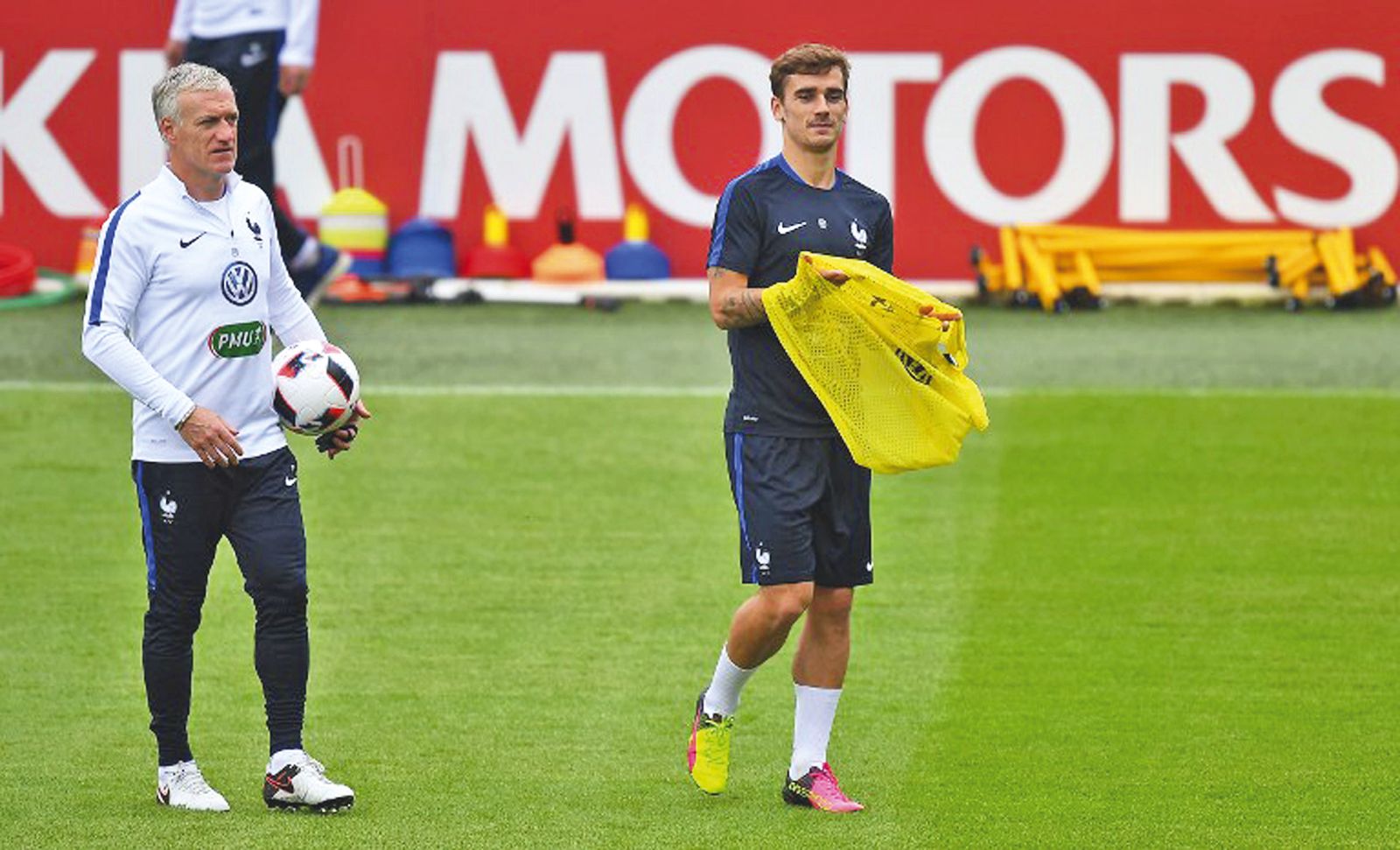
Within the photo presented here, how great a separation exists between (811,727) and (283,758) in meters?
1.50

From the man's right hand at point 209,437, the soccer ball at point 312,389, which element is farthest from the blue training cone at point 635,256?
the man's right hand at point 209,437

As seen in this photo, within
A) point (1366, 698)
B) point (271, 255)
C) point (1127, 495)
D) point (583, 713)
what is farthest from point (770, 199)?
point (1127, 495)

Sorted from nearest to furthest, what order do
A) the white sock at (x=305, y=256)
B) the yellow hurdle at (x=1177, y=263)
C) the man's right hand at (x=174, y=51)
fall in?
the man's right hand at (x=174, y=51) < the white sock at (x=305, y=256) < the yellow hurdle at (x=1177, y=263)

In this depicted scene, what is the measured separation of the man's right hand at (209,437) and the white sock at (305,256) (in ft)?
29.6

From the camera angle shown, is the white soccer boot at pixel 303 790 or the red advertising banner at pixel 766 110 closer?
the white soccer boot at pixel 303 790

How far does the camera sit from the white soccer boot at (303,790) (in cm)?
775

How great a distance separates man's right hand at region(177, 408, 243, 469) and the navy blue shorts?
54.3 inches

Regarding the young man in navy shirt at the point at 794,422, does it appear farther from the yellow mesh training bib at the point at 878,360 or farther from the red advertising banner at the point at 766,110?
the red advertising banner at the point at 766,110

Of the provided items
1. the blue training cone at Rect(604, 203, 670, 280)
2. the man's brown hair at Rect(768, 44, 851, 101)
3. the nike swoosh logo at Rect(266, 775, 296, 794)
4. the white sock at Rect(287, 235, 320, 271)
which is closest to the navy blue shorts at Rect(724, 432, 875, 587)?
the man's brown hair at Rect(768, 44, 851, 101)

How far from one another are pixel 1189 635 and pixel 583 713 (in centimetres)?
259

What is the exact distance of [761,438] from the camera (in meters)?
7.84

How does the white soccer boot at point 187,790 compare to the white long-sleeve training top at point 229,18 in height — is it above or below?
below

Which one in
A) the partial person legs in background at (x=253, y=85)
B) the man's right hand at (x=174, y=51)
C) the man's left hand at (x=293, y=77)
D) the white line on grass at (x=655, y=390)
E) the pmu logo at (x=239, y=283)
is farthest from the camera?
the man's right hand at (x=174, y=51)

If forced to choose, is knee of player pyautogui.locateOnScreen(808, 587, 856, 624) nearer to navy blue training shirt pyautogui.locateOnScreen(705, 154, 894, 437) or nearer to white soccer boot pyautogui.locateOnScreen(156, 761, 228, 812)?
navy blue training shirt pyautogui.locateOnScreen(705, 154, 894, 437)
